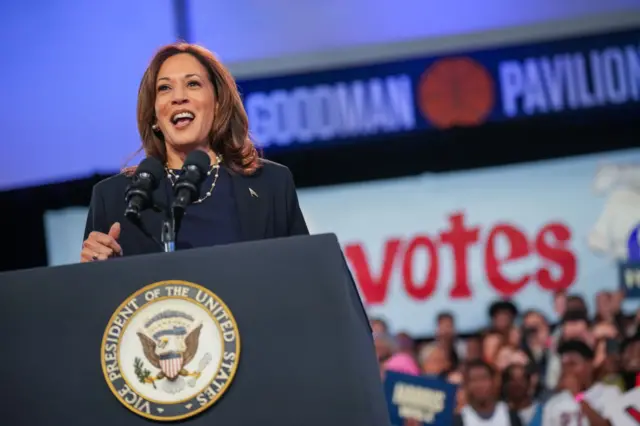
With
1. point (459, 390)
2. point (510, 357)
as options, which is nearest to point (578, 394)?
point (510, 357)

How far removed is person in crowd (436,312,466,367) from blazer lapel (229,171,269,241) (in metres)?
3.89

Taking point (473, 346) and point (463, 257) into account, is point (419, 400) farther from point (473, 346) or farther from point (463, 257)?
point (463, 257)

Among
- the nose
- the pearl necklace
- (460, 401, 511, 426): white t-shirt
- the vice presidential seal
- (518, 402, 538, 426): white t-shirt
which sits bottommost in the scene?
(518, 402, 538, 426): white t-shirt

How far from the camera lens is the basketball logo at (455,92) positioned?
19.8 ft

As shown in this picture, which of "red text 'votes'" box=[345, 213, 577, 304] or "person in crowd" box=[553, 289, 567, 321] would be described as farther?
"red text 'votes'" box=[345, 213, 577, 304]

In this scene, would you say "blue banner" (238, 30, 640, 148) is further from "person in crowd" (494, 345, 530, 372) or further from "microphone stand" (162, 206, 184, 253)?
"microphone stand" (162, 206, 184, 253)

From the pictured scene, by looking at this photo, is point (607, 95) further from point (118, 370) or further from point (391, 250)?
point (118, 370)

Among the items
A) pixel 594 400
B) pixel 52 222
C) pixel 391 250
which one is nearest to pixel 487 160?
pixel 391 250

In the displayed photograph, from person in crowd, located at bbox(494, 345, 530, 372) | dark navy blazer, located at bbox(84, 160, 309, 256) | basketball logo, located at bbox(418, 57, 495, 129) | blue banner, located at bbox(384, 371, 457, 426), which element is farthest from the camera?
basketball logo, located at bbox(418, 57, 495, 129)

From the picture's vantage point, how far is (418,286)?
5.95 metres

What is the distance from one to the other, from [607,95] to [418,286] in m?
1.57

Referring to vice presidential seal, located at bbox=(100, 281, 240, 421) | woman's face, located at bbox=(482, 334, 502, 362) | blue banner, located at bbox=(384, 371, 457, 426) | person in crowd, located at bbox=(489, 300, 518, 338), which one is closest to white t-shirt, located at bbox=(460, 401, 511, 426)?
woman's face, located at bbox=(482, 334, 502, 362)

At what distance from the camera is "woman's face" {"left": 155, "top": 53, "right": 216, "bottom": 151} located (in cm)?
201

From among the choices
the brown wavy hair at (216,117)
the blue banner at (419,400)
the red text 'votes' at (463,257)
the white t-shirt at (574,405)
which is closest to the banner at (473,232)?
the red text 'votes' at (463,257)
